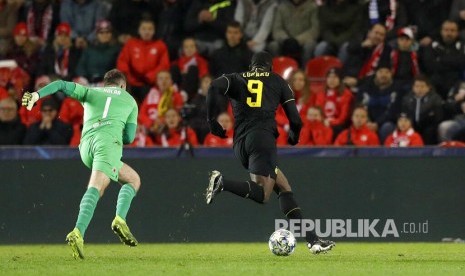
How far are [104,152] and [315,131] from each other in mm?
5933

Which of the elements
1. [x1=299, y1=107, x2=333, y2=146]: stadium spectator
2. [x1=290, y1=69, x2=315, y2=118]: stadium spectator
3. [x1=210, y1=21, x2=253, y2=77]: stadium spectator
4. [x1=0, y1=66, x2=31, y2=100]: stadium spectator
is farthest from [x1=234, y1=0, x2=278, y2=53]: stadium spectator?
[x1=0, y1=66, x2=31, y2=100]: stadium spectator

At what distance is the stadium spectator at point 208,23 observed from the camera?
20.9 meters

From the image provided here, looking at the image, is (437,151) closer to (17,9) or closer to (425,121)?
(425,121)

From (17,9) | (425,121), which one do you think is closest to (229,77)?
(425,121)

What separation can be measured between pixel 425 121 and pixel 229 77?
573 cm

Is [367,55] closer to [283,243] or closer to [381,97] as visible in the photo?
[381,97]

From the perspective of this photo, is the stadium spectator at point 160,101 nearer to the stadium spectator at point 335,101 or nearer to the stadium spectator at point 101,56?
the stadium spectator at point 101,56

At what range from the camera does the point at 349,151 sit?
667 inches

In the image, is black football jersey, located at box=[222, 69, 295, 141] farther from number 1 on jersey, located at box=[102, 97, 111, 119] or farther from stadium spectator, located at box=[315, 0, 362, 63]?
stadium spectator, located at box=[315, 0, 362, 63]

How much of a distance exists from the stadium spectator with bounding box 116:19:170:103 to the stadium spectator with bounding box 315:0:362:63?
104 inches

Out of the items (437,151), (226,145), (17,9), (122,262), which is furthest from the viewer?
(17,9)

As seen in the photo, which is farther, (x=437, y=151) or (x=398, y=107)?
(x=398, y=107)

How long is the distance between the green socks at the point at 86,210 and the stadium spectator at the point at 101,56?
778 cm

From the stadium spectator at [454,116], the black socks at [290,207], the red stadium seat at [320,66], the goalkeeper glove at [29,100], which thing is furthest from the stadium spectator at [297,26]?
the goalkeeper glove at [29,100]
